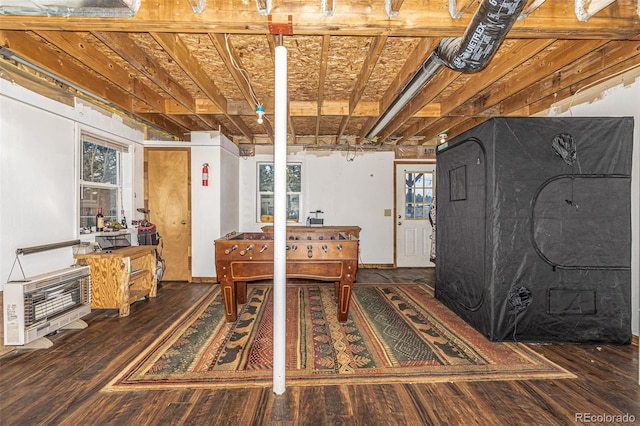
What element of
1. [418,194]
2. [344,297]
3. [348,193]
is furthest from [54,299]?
[418,194]

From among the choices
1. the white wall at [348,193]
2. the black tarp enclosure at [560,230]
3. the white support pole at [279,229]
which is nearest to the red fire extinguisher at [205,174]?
the white wall at [348,193]

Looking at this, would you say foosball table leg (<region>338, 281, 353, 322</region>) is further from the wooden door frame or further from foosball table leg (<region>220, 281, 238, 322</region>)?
the wooden door frame

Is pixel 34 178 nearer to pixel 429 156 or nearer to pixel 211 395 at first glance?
pixel 211 395

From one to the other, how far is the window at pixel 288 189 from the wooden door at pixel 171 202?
1605 millimetres

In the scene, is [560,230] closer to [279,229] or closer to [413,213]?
[279,229]

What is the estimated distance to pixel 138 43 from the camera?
282 cm

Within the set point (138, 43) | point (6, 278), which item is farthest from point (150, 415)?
point (138, 43)

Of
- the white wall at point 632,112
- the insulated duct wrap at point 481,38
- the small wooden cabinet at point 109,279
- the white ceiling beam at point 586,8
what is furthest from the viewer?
the small wooden cabinet at point 109,279

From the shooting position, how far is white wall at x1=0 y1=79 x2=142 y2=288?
284 centimetres

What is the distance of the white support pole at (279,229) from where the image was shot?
2.10m

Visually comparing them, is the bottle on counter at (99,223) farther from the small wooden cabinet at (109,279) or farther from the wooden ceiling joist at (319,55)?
the wooden ceiling joist at (319,55)

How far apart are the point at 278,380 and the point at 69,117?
3680 mm

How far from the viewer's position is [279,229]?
2131mm

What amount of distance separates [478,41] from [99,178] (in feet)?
15.4
